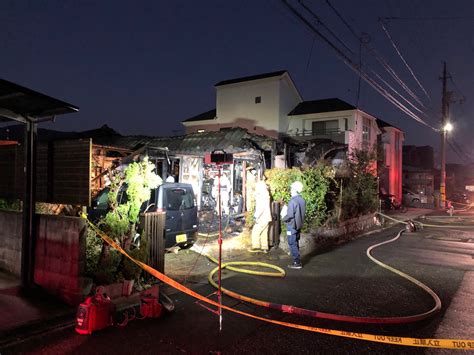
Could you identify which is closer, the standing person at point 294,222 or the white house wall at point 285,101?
the standing person at point 294,222

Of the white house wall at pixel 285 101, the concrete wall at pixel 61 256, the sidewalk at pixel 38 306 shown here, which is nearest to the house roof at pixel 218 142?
the sidewalk at pixel 38 306

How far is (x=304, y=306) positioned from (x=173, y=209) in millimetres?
4492

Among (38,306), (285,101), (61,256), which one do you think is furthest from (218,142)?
(285,101)

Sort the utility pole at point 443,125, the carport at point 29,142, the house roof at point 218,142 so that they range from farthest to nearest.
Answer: the utility pole at point 443,125 < the house roof at point 218,142 < the carport at point 29,142

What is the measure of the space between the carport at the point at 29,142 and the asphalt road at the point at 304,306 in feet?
5.81

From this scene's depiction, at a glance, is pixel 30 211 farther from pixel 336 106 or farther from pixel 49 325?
pixel 336 106

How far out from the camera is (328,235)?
11516 millimetres

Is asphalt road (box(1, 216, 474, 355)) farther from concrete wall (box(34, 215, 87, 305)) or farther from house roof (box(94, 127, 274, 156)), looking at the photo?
house roof (box(94, 127, 274, 156))

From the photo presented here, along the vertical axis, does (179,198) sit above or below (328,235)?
above

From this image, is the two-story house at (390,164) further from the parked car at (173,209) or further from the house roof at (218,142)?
the parked car at (173,209)

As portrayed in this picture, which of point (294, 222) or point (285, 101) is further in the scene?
point (285, 101)

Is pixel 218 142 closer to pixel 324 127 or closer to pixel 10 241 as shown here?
pixel 10 241

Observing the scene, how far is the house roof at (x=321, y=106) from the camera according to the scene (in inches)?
1126

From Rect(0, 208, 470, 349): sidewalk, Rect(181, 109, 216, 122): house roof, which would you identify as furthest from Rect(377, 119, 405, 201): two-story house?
Rect(0, 208, 470, 349): sidewalk
